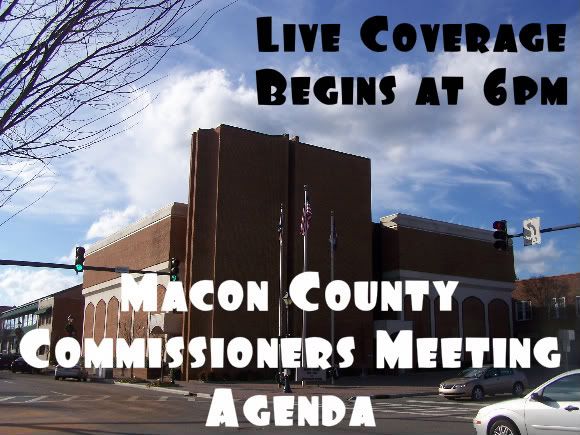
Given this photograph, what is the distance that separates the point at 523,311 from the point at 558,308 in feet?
15.2

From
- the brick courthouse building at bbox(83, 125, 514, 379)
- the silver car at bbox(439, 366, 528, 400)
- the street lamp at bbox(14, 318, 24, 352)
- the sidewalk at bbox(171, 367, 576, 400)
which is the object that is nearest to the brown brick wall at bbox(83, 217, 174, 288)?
the brick courthouse building at bbox(83, 125, 514, 379)

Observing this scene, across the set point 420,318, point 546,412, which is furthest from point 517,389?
point 420,318

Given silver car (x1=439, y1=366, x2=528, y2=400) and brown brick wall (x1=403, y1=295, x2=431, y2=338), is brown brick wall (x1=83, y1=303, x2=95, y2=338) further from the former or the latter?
silver car (x1=439, y1=366, x2=528, y2=400)

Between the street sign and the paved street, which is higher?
the street sign

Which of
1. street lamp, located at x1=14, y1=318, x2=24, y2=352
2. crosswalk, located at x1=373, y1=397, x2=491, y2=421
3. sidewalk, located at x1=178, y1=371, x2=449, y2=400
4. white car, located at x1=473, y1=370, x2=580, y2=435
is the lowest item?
sidewalk, located at x1=178, y1=371, x2=449, y2=400

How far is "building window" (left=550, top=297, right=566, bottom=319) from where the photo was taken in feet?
210

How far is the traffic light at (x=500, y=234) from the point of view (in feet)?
71.7

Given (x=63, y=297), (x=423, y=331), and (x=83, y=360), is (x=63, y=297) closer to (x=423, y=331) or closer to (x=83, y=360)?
(x=83, y=360)

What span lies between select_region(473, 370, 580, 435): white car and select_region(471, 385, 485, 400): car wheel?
52.7ft

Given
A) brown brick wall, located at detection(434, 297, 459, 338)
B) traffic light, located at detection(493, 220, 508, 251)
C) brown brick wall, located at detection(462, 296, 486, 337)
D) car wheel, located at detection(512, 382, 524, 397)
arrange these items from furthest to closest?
brown brick wall, located at detection(462, 296, 486, 337), brown brick wall, located at detection(434, 297, 459, 338), car wheel, located at detection(512, 382, 524, 397), traffic light, located at detection(493, 220, 508, 251)

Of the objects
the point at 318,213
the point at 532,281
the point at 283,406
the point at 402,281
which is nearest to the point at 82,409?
the point at 283,406

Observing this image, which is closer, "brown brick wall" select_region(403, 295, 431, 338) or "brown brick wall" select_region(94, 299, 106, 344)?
"brown brick wall" select_region(403, 295, 431, 338)

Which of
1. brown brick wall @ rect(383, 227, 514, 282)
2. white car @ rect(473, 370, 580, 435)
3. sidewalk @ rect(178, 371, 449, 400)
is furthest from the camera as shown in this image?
brown brick wall @ rect(383, 227, 514, 282)

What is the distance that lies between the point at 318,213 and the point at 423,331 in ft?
44.9
